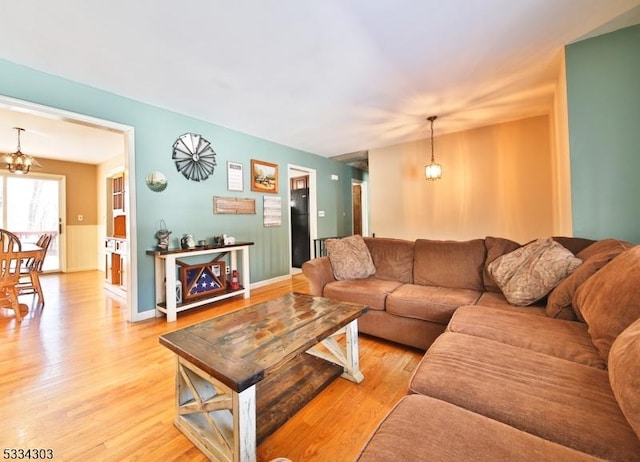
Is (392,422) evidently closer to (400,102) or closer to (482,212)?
(400,102)

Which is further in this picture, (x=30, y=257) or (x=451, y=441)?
(x=30, y=257)

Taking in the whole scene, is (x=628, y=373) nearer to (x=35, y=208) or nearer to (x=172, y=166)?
(x=172, y=166)

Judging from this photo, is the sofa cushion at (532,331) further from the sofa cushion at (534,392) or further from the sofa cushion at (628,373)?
the sofa cushion at (628,373)

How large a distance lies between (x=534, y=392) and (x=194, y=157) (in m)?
3.75

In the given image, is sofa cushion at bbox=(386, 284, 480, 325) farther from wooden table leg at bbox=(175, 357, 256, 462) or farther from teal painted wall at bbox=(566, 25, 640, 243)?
wooden table leg at bbox=(175, 357, 256, 462)

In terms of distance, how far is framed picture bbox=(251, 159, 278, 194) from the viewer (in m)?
4.16

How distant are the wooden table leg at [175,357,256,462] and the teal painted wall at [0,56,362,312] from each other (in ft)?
6.45

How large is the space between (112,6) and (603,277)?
3.14 m

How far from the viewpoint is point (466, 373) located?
1034 millimetres

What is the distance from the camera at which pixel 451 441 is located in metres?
0.70

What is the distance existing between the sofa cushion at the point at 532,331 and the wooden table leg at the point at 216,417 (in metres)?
1.14

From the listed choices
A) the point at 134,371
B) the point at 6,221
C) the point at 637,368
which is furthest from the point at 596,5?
the point at 6,221

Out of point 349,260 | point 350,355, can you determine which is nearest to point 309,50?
point 349,260

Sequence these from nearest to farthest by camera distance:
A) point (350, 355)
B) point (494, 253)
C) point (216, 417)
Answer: point (216, 417) → point (350, 355) → point (494, 253)
